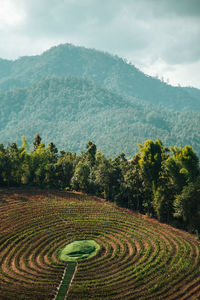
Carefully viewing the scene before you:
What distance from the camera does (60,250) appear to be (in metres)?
44.8

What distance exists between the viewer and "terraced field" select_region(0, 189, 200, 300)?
115 ft

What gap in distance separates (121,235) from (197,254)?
13.1 metres

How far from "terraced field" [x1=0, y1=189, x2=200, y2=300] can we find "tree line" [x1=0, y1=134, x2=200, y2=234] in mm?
4762

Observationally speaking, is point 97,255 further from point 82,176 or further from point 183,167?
point 82,176

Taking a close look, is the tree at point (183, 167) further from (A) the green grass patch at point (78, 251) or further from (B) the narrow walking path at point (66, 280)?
(B) the narrow walking path at point (66, 280)

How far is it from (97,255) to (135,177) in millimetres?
27216

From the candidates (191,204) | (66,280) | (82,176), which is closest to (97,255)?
(66,280)

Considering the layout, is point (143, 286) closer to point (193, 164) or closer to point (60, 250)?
point (60, 250)

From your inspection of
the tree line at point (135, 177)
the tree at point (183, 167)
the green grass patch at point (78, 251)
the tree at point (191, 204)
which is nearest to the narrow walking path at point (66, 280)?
the green grass patch at point (78, 251)

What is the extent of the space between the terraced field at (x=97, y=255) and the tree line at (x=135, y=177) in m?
4.76

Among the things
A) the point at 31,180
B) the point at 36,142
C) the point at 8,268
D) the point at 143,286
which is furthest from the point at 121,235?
the point at 36,142

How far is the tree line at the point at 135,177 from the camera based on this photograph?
58219 millimetres

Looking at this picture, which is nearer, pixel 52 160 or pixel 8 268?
pixel 8 268

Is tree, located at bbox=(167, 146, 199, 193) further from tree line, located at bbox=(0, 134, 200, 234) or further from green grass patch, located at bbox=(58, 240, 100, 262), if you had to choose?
green grass patch, located at bbox=(58, 240, 100, 262)
